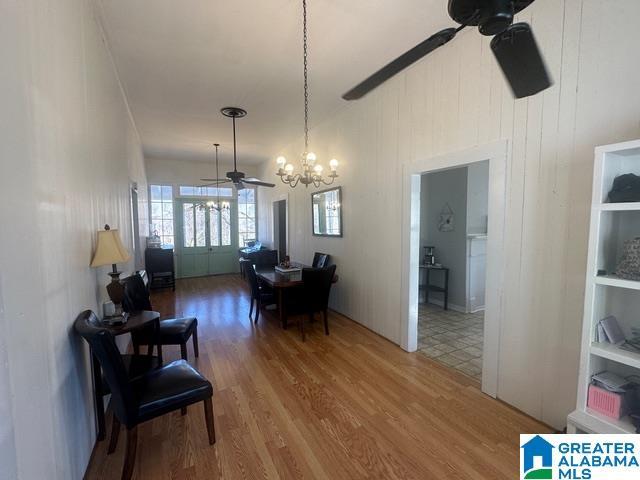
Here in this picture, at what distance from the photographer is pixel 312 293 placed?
11.6 feet

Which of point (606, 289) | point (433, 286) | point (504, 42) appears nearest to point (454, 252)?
point (433, 286)

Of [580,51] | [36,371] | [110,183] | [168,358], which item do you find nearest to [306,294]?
[168,358]

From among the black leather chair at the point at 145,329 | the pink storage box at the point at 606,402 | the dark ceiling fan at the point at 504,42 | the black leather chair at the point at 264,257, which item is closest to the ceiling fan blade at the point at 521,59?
the dark ceiling fan at the point at 504,42

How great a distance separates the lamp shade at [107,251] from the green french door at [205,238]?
19.0ft

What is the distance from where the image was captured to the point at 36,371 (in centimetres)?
113

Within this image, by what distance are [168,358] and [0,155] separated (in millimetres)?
2707

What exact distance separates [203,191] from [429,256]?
5997 millimetres

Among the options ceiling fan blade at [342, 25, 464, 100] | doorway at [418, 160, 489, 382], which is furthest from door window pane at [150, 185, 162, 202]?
ceiling fan blade at [342, 25, 464, 100]

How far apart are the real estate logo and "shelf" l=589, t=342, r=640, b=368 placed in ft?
1.20

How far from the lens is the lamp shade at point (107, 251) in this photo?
1.91 m

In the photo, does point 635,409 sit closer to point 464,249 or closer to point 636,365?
point 636,365

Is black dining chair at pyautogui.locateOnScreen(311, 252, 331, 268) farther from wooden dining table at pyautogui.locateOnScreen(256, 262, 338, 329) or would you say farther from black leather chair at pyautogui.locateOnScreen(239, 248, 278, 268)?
black leather chair at pyautogui.locateOnScreen(239, 248, 278, 268)

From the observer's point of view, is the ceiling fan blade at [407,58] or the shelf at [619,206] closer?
the ceiling fan blade at [407,58]

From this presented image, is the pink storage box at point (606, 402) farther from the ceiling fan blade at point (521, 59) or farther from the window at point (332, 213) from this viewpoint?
the window at point (332, 213)
